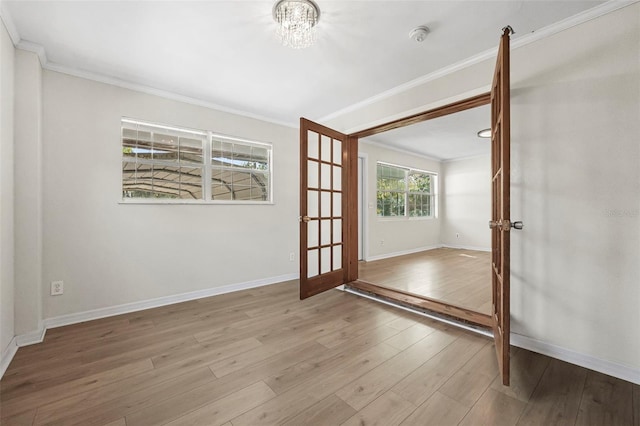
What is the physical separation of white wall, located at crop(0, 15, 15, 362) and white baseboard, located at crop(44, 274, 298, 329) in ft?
1.36

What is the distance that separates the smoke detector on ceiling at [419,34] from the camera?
204cm

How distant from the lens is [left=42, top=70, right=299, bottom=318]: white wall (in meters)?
2.51

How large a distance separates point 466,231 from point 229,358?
275 inches

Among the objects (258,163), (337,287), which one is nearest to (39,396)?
(337,287)

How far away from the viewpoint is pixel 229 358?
197cm

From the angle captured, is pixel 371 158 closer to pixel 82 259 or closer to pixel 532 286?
pixel 532 286

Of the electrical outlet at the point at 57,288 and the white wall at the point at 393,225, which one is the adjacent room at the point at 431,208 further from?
the electrical outlet at the point at 57,288

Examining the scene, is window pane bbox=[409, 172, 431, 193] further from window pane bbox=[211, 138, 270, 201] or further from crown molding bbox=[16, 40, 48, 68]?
crown molding bbox=[16, 40, 48, 68]

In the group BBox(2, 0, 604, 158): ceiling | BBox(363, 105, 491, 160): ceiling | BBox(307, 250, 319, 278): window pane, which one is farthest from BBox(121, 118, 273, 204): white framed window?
BBox(363, 105, 491, 160): ceiling

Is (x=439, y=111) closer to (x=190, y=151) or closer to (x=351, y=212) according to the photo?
(x=351, y=212)

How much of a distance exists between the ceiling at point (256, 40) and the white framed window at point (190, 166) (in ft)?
1.86

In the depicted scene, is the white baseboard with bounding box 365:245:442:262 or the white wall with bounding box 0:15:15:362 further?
the white baseboard with bounding box 365:245:442:262

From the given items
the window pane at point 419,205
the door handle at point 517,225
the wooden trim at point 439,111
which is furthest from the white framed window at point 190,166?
the window pane at point 419,205

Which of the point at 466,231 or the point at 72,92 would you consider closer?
the point at 72,92
